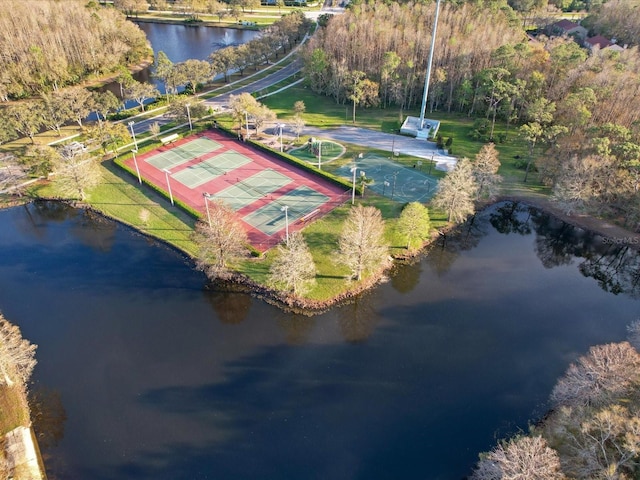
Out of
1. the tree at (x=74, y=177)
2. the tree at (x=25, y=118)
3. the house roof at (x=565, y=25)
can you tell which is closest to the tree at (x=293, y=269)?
the tree at (x=74, y=177)

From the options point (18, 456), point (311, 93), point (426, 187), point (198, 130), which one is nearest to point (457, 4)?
point (311, 93)

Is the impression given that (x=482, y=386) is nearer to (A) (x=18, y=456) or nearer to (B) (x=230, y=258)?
(B) (x=230, y=258)

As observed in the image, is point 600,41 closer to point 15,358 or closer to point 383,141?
point 383,141

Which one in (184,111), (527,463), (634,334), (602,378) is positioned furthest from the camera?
(184,111)

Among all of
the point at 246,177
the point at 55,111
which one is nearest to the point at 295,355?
the point at 246,177

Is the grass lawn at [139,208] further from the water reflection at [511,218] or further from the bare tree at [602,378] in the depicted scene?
the bare tree at [602,378]

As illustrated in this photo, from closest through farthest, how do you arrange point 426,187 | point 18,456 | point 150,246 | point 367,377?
1. point 18,456
2. point 367,377
3. point 150,246
4. point 426,187

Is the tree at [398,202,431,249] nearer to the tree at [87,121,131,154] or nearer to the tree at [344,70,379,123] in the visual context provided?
the tree at [344,70,379,123]
